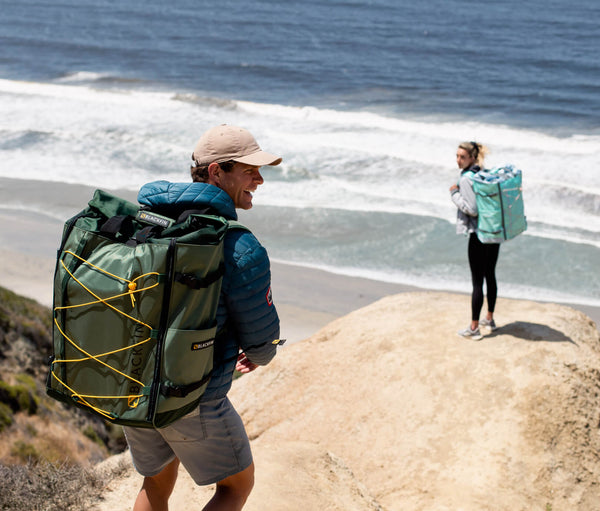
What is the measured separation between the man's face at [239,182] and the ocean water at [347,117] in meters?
9.56

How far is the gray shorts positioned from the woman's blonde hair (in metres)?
3.91

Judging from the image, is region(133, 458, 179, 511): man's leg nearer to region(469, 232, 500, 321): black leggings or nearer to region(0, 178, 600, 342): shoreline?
region(469, 232, 500, 321): black leggings

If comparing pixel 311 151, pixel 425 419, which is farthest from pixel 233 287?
pixel 311 151

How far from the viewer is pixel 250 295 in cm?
231

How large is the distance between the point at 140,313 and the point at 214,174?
576 millimetres

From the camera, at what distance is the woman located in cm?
578

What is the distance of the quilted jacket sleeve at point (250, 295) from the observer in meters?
2.28

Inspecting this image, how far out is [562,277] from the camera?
39.5ft

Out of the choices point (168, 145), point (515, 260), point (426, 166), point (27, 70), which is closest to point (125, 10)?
point (27, 70)

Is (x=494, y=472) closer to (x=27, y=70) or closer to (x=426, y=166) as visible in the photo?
(x=426, y=166)

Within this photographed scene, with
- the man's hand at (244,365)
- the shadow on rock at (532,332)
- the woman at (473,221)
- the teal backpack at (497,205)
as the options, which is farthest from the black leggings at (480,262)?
the man's hand at (244,365)

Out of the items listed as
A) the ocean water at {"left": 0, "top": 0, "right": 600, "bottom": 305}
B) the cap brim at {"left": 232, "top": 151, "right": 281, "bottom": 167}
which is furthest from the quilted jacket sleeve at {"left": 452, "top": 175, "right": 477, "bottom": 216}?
the ocean water at {"left": 0, "top": 0, "right": 600, "bottom": 305}

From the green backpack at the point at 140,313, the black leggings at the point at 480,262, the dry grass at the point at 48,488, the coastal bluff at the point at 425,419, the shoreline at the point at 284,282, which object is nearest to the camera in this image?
the green backpack at the point at 140,313

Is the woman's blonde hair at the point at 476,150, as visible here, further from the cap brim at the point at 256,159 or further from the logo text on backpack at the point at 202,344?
the logo text on backpack at the point at 202,344
